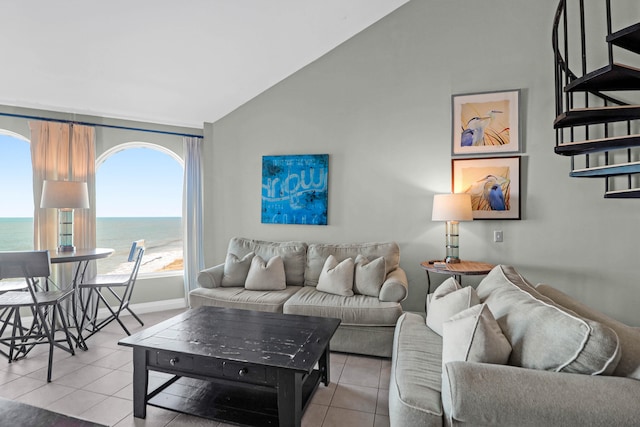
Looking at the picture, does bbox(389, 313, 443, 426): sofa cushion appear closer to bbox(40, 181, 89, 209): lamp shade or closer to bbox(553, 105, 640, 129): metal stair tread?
bbox(553, 105, 640, 129): metal stair tread

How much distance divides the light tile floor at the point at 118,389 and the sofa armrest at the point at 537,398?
97 centimetres

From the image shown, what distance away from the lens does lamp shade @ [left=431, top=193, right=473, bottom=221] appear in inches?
126

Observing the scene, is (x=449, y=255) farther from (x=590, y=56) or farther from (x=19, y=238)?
(x=19, y=238)

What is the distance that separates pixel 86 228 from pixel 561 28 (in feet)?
18.1

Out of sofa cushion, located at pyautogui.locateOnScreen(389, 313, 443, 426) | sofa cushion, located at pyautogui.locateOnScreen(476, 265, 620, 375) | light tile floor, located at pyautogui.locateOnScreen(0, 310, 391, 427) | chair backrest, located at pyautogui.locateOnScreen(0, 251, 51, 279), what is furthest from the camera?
chair backrest, located at pyautogui.locateOnScreen(0, 251, 51, 279)

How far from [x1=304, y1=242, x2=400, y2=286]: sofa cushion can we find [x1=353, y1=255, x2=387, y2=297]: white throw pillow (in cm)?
21

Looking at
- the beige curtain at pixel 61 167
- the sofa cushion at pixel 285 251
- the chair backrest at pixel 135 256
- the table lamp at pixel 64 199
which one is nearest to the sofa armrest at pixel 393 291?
the sofa cushion at pixel 285 251

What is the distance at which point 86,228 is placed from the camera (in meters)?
3.83

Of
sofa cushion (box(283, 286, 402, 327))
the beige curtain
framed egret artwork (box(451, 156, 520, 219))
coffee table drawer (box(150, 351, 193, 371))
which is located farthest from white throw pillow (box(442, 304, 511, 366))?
the beige curtain

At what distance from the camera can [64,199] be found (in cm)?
328

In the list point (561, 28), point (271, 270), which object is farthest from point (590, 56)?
point (271, 270)

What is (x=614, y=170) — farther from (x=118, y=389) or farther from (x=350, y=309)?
(x=118, y=389)

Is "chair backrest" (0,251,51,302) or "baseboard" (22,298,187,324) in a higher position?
"chair backrest" (0,251,51,302)

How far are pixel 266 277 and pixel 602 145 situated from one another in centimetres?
307
